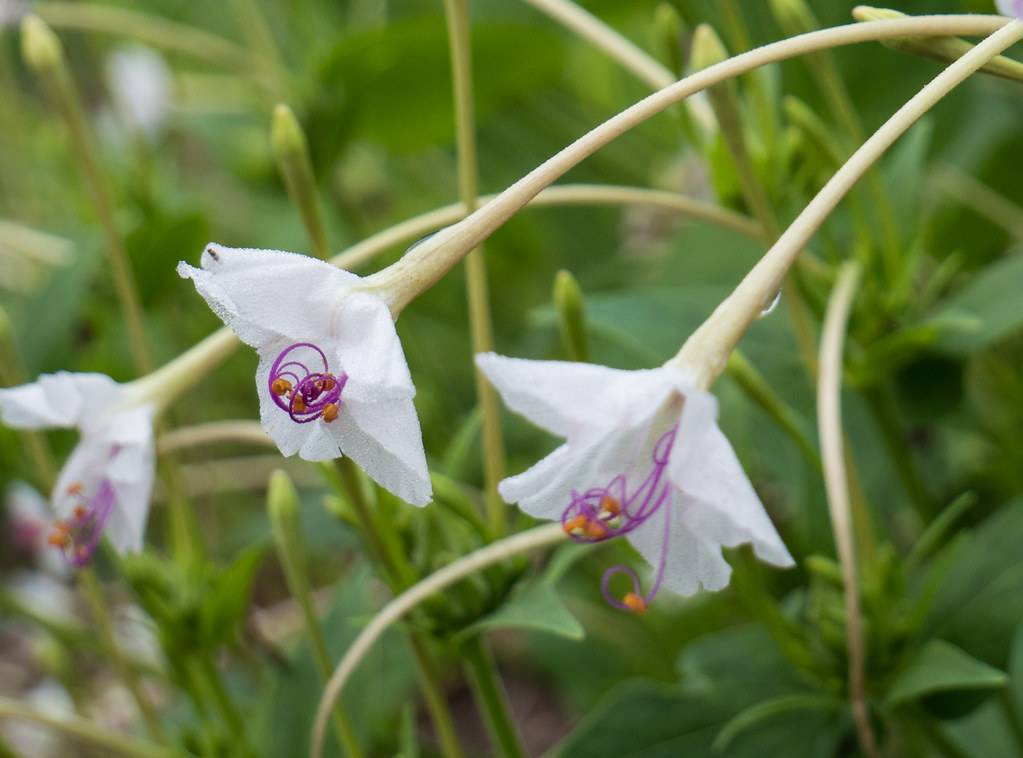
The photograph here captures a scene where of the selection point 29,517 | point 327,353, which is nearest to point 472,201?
point 327,353

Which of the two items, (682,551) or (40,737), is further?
(40,737)

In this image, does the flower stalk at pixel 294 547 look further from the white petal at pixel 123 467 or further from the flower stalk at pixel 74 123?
the flower stalk at pixel 74 123

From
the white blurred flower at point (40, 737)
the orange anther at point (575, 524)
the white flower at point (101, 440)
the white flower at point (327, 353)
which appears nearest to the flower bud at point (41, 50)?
the white flower at point (101, 440)

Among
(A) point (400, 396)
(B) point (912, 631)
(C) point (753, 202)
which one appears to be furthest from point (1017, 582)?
(A) point (400, 396)

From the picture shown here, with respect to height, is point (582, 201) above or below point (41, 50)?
below

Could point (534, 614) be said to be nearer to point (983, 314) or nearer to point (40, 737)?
point (983, 314)

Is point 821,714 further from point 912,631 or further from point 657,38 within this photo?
point 657,38

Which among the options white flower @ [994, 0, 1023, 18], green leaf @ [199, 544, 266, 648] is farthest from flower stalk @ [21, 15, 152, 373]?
white flower @ [994, 0, 1023, 18]


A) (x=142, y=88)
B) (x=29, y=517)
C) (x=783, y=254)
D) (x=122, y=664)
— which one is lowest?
(x=783, y=254)
